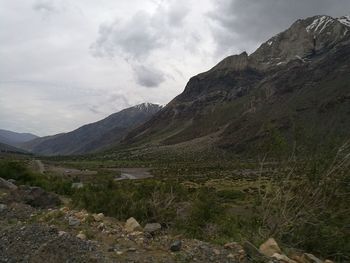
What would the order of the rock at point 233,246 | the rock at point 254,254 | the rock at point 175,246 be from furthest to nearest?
the rock at point 233,246 → the rock at point 175,246 → the rock at point 254,254

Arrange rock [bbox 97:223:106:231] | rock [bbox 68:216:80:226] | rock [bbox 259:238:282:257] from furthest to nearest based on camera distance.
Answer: rock [bbox 68:216:80:226], rock [bbox 97:223:106:231], rock [bbox 259:238:282:257]

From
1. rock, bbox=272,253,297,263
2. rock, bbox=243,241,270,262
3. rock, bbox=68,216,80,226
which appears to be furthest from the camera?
rock, bbox=68,216,80,226

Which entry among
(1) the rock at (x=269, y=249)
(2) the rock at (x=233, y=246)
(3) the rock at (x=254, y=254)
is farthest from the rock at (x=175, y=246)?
(1) the rock at (x=269, y=249)

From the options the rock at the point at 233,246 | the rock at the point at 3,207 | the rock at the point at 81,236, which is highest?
the rock at the point at 3,207


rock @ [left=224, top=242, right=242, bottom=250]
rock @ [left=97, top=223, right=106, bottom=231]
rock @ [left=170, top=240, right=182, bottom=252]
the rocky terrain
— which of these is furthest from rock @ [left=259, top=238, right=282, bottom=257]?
rock @ [left=97, top=223, right=106, bottom=231]

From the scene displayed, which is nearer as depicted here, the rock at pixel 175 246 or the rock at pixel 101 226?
the rock at pixel 175 246

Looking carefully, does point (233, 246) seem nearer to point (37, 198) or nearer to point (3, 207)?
point (3, 207)

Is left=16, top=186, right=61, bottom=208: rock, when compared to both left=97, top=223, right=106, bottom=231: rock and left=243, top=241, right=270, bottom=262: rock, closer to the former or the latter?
left=97, top=223, right=106, bottom=231: rock

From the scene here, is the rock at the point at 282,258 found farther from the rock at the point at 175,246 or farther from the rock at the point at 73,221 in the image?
the rock at the point at 73,221

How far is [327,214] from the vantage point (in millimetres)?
12258

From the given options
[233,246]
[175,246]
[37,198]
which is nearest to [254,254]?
[233,246]

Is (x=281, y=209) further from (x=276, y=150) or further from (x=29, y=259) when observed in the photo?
(x=29, y=259)

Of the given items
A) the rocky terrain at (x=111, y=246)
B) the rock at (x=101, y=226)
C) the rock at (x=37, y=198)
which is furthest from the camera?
the rock at (x=37, y=198)

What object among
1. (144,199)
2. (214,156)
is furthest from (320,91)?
(144,199)
